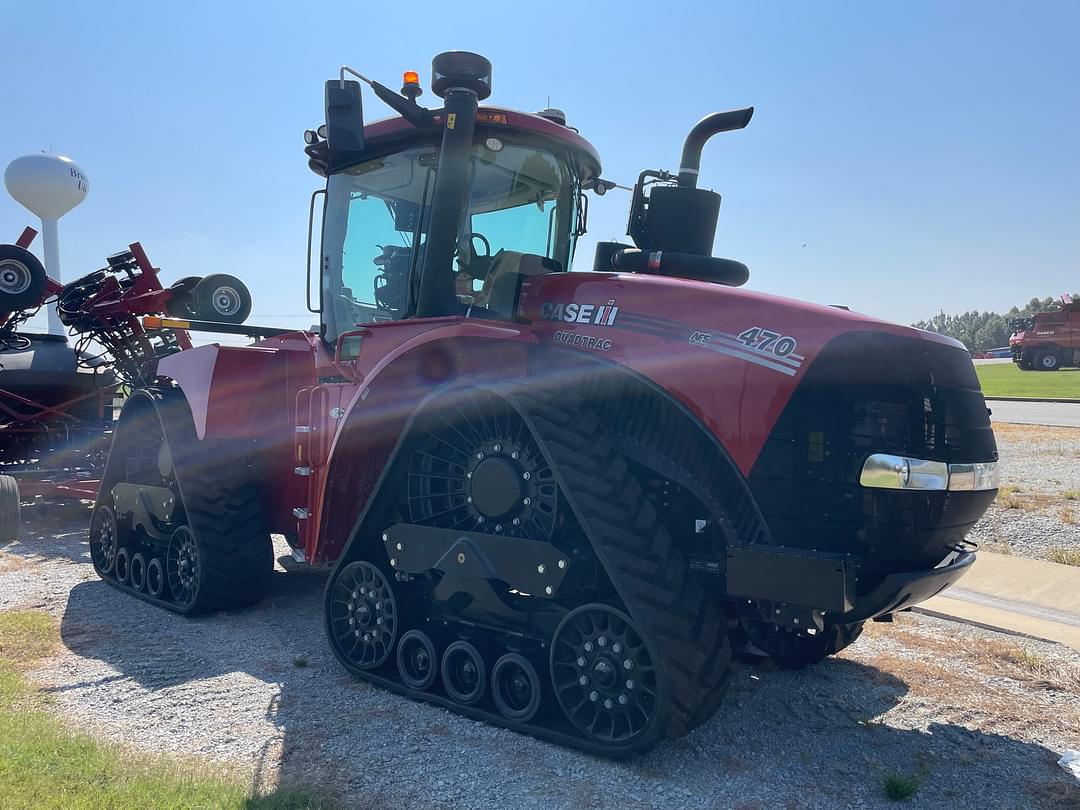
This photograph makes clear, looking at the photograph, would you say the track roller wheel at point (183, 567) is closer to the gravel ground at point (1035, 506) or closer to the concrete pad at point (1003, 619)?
the concrete pad at point (1003, 619)

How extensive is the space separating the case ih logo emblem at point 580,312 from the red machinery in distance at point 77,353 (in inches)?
231

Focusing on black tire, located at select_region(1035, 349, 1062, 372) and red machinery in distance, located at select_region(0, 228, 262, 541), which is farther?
black tire, located at select_region(1035, 349, 1062, 372)

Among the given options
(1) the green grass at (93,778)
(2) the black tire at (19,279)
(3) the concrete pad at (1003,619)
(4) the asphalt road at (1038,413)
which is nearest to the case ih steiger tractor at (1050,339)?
(4) the asphalt road at (1038,413)

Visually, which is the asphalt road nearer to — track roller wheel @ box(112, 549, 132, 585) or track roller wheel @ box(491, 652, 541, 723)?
track roller wheel @ box(491, 652, 541, 723)

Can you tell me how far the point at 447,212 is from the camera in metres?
4.37

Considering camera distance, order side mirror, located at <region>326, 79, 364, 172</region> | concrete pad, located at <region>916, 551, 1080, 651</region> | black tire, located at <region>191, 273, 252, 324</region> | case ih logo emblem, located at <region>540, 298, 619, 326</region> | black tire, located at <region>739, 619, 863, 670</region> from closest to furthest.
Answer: case ih logo emblem, located at <region>540, 298, 619, 326</region> < side mirror, located at <region>326, 79, 364, 172</region> < black tire, located at <region>739, 619, 863, 670</region> < concrete pad, located at <region>916, 551, 1080, 651</region> < black tire, located at <region>191, 273, 252, 324</region>

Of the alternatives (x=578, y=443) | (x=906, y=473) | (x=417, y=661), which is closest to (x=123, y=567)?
(x=417, y=661)

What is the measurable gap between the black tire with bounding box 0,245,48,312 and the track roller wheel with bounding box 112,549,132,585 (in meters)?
3.95

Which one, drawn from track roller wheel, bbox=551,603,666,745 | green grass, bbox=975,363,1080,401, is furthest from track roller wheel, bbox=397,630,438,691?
green grass, bbox=975,363,1080,401

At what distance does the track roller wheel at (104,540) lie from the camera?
6.77 meters

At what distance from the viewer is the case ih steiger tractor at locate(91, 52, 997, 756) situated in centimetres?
326

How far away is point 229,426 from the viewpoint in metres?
5.97

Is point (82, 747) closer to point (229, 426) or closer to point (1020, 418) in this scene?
point (229, 426)

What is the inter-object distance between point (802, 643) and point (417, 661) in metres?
2.00
